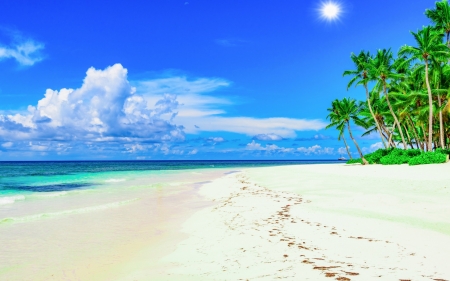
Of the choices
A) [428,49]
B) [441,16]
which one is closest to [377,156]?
[428,49]

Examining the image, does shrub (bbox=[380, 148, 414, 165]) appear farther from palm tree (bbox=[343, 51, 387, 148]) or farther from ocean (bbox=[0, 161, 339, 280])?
ocean (bbox=[0, 161, 339, 280])

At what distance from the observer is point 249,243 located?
7.21m

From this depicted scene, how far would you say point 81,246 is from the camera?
317 inches

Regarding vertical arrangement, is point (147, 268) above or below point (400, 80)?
below

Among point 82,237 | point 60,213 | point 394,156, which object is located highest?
point 394,156

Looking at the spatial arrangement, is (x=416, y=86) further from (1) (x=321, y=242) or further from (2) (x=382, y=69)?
(1) (x=321, y=242)

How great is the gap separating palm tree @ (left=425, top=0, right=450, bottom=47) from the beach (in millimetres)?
32503

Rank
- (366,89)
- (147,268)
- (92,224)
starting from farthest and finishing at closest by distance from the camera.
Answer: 1. (366,89)
2. (92,224)
3. (147,268)

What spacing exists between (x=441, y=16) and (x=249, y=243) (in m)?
41.3

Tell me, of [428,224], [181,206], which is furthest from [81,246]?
[428,224]

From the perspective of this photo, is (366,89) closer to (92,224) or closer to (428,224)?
(428,224)

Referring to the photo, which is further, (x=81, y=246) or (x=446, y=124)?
(x=446, y=124)

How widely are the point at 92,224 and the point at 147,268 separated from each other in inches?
220

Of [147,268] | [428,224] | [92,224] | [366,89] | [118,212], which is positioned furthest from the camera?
[366,89]
